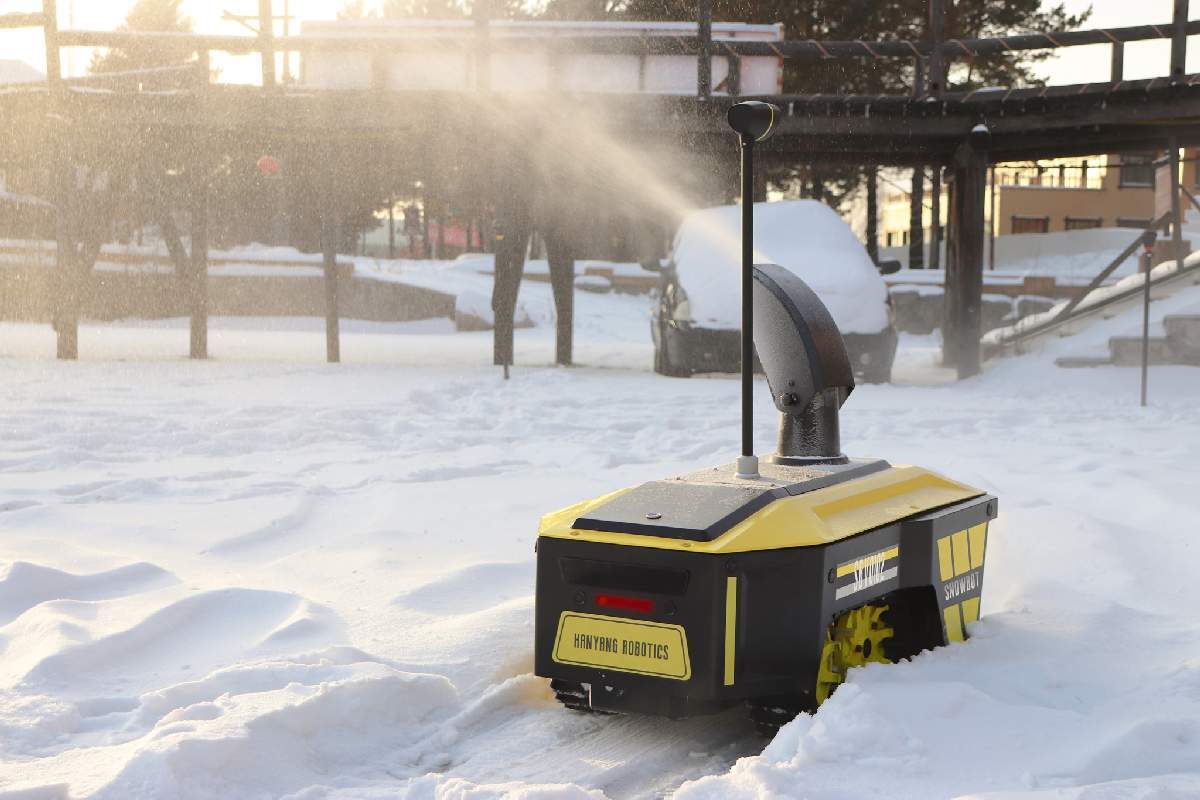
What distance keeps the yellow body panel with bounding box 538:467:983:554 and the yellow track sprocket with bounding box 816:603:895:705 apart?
0.27 meters

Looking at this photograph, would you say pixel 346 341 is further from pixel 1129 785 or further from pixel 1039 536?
pixel 1129 785

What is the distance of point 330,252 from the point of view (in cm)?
1697

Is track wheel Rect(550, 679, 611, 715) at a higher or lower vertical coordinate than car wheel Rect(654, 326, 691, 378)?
higher

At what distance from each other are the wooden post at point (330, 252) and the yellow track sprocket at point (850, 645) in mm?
12959

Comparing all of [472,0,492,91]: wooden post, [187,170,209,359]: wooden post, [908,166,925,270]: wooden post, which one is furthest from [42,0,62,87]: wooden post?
[908,166,925,270]: wooden post

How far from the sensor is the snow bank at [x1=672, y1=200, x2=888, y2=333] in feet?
42.5

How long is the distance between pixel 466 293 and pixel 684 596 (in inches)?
970

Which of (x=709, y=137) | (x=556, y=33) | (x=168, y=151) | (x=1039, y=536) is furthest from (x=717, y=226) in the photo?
(x=1039, y=536)

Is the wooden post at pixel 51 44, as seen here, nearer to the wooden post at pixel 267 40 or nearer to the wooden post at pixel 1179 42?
the wooden post at pixel 267 40

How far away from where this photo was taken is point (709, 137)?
14.7 metres

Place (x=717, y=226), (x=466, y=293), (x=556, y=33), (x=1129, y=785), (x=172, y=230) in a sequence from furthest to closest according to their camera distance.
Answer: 1. (x=466, y=293)
2. (x=172, y=230)
3. (x=556, y=33)
4. (x=717, y=226)
5. (x=1129, y=785)

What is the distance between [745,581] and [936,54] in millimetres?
11600

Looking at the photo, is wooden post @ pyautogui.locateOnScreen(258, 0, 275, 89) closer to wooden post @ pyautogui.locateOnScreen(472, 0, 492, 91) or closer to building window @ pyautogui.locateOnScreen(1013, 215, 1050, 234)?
wooden post @ pyautogui.locateOnScreen(472, 0, 492, 91)

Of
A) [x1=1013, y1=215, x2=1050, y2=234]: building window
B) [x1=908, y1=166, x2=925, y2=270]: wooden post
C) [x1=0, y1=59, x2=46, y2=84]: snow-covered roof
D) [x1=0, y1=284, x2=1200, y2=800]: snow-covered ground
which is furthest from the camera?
[x1=1013, y1=215, x2=1050, y2=234]: building window
